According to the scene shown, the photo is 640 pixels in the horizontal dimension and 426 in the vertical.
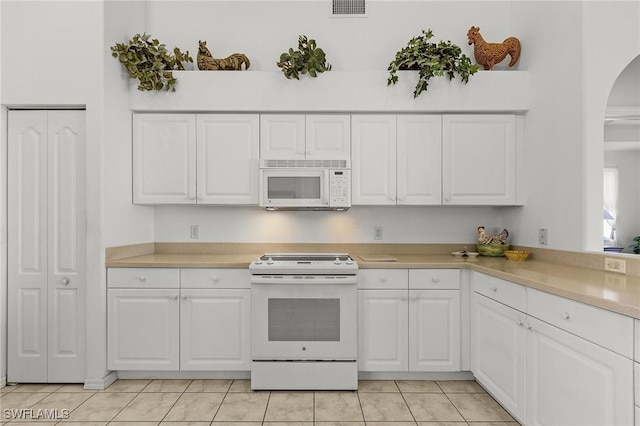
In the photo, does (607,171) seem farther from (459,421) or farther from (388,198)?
(459,421)

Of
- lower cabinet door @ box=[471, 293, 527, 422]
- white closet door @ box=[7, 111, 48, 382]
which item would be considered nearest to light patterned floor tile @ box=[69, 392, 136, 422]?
white closet door @ box=[7, 111, 48, 382]

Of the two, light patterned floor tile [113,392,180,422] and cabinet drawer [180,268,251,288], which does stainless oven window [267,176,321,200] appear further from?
light patterned floor tile [113,392,180,422]

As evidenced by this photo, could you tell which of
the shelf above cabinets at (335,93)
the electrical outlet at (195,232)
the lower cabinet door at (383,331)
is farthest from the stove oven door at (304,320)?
the shelf above cabinets at (335,93)

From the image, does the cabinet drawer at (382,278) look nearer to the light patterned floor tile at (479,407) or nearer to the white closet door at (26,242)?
the light patterned floor tile at (479,407)

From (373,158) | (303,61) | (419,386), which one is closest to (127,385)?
(419,386)

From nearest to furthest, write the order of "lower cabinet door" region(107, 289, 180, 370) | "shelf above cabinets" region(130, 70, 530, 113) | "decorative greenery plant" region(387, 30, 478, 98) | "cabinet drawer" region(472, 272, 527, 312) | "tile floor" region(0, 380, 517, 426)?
"cabinet drawer" region(472, 272, 527, 312) < "tile floor" region(0, 380, 517, 426) < "lower cabinet door" region(107, 289, 180, 370) < "decorative greenery plant" region(387, 30, 478, 98) < "shelf above cabinets" region(130, 70, 530, 113)

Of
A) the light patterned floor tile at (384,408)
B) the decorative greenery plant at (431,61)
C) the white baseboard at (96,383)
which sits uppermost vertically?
the decorative greenery plant at (431,61)

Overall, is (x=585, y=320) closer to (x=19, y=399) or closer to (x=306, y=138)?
(x=306, y=138)

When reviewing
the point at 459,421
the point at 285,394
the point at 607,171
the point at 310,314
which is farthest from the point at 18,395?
the point at 607,171

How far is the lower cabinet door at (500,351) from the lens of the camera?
2.22 m

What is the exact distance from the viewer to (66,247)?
9.42 ft

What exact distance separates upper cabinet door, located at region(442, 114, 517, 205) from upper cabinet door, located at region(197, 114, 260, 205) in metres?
1.59

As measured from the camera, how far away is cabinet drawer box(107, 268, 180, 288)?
290 centimetres

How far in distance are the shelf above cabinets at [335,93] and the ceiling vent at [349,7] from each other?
0.80 m
